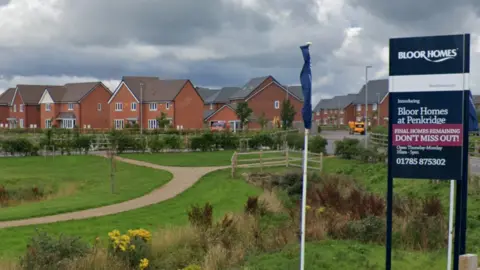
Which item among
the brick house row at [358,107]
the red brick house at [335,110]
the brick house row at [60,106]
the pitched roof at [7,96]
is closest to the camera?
the brick house row at [60,106]

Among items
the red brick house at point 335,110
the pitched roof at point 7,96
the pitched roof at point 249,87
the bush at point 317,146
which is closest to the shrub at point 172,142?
the bush at point 317,146

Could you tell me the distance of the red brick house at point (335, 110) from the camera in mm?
115438

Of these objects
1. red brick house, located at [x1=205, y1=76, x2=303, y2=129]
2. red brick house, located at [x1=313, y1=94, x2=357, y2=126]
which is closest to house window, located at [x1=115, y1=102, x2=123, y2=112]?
red brick house, located at [x1=205, y1=76, x2=303, y2=129]

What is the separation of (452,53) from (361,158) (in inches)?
1034

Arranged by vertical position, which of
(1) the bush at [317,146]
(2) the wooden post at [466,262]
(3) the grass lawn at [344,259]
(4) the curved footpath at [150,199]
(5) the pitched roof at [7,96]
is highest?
(5) the pitched roof at [7,96]

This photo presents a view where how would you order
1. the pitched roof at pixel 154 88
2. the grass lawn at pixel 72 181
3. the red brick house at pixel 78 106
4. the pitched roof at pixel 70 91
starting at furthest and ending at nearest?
the pitched roof at pixel 70 91 → the red brick house at pixel 78 106 → the pitched roof at pixel 154 88 → the grass lawn at pixel 72 181

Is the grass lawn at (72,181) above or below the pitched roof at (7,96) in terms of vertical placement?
below

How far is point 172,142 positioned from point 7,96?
71299 millimetres

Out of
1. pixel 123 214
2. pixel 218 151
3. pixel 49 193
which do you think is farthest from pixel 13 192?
pixel 218 151

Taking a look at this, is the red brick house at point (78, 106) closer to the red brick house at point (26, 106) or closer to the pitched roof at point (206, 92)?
the red brick house at point (26, 106)

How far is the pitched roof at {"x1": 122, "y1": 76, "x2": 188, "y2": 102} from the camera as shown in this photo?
3081 inches

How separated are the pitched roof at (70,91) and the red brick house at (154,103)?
249 inches

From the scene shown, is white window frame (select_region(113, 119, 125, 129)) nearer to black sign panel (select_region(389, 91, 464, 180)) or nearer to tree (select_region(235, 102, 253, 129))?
tree (select_region(235, 102, 253, 129))

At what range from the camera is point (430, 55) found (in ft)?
25.9
